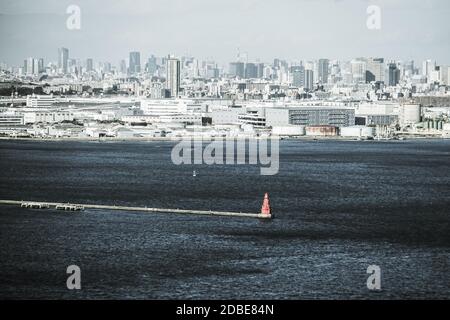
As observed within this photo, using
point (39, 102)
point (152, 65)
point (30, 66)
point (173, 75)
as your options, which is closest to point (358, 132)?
point (39, 102)

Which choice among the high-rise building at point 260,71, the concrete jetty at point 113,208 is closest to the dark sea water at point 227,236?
the concrete jetty at point 113,208

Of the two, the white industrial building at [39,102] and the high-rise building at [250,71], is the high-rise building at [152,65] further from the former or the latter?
the white industrial building at [39,102]

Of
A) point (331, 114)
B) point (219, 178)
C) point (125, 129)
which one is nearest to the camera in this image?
point (219, 178)

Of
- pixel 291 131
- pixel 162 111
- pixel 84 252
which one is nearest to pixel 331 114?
pixel 291 131

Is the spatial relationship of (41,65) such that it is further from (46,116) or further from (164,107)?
(46,116)
